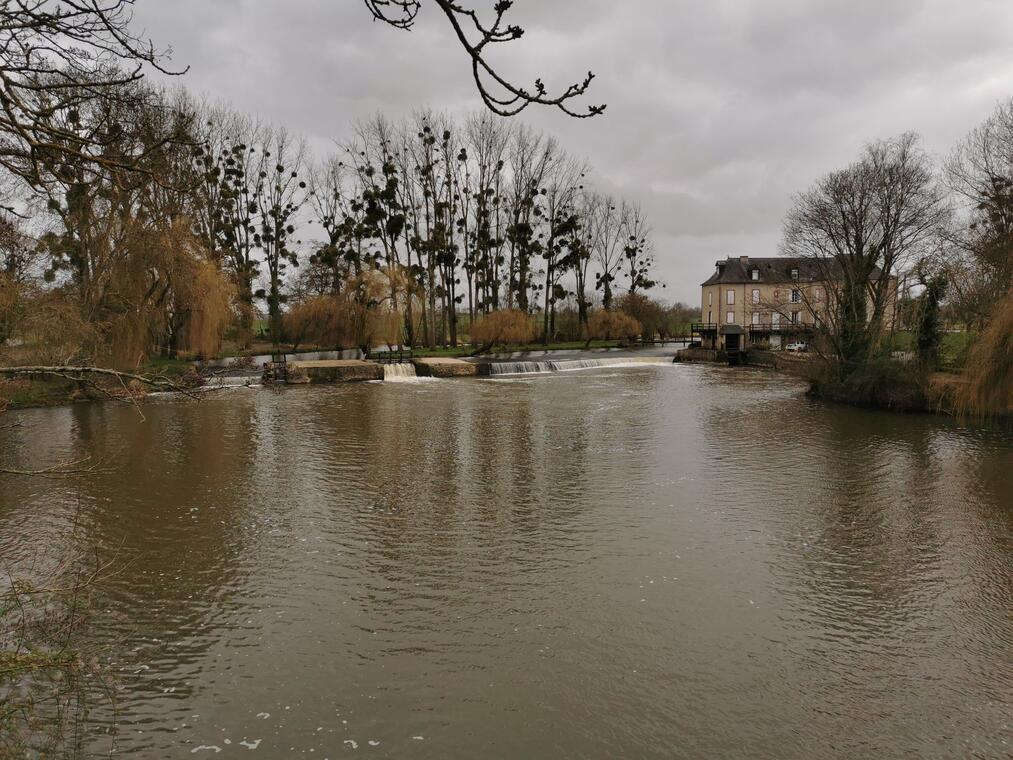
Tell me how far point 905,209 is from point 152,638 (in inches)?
1097

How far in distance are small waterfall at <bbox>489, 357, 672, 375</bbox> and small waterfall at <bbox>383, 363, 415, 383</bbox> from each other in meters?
3.56

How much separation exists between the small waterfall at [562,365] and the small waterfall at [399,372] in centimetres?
356

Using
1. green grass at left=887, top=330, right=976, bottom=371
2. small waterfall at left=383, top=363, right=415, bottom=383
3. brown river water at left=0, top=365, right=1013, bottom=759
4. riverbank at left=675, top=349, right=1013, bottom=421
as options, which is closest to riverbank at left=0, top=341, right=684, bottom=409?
small waterfall at left=383, top=363, right=415, bottom=383

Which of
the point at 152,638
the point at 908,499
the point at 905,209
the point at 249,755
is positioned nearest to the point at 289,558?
the point at 152,638

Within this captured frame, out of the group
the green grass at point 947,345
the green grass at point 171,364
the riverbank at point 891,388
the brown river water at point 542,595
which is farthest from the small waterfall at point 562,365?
the brown river water at point 542,595

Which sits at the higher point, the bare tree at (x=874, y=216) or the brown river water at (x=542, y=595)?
the bare tree at (x=874, y=216)

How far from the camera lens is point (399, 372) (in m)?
26.4

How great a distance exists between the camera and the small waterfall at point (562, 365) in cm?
2844

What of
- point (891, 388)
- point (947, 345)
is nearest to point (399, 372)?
point (891, 388)

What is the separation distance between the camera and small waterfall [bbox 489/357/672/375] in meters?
28.4

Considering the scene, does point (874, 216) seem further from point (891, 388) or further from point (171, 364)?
point (171, 364)

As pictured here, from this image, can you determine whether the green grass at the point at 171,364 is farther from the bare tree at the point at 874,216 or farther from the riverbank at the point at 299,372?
the bare tree at the point at 874,216

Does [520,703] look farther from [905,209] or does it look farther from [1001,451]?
[905,209]

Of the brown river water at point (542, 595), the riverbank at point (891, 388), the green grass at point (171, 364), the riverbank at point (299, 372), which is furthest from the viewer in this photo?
the green grass at point (171, 364)
